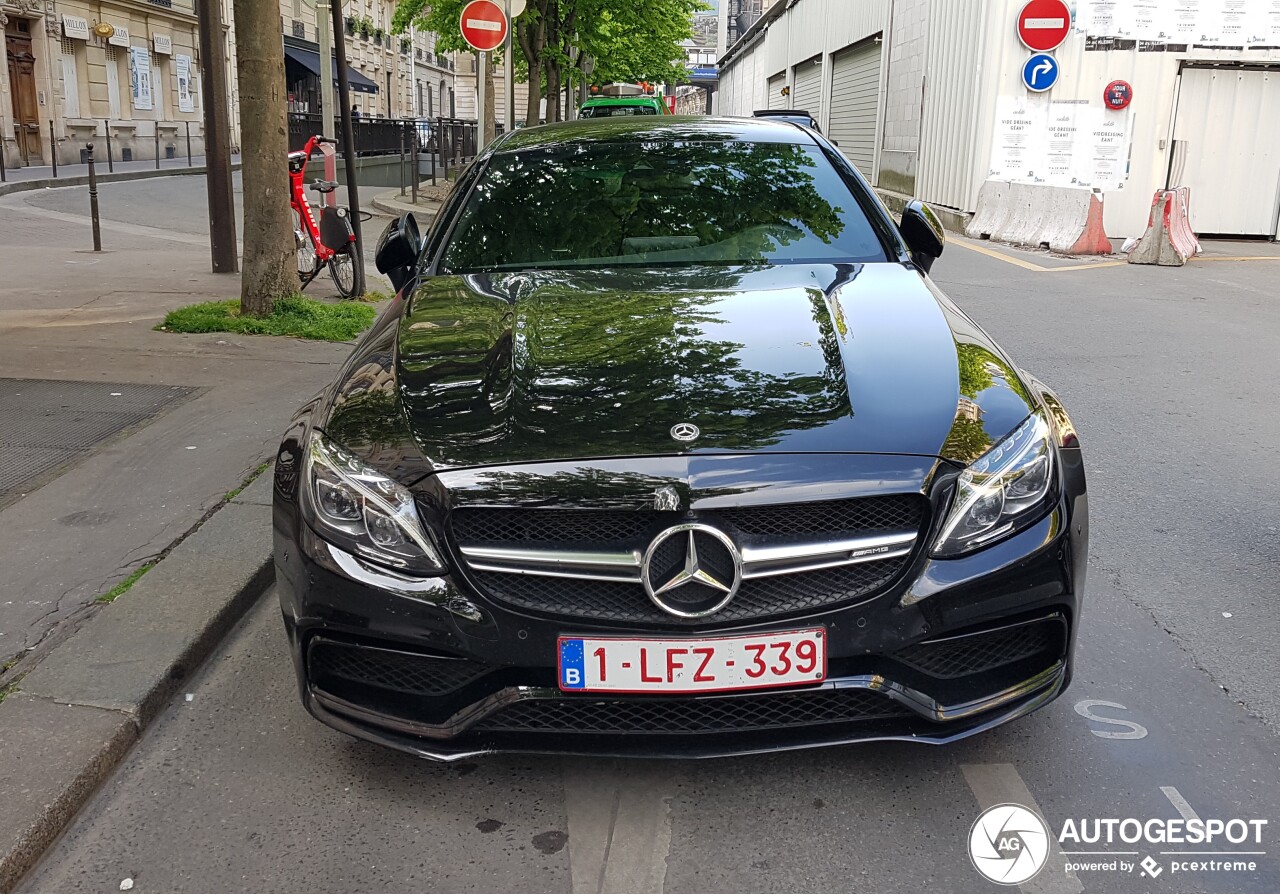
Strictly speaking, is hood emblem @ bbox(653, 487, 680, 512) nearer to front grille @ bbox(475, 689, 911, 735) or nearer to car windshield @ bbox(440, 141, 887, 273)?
front grille @ bbox(475, 689, 911, 735)

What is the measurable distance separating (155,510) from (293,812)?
2244 mm

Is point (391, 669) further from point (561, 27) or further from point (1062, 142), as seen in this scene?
point (561, 27)

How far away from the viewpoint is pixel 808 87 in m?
39.8

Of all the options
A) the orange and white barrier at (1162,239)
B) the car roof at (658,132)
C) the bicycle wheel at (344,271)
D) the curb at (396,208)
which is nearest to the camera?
the car roof at (658,132)

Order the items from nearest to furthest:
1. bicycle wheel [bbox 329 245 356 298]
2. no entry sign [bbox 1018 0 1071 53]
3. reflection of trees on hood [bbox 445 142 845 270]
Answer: reflection of trees on hood [bbox 445 142 845 270], bicycle wheel [bbox 329 245 356 298], no entry sign [bbox 1018 0 1071 53]

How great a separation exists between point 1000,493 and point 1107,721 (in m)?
0.93

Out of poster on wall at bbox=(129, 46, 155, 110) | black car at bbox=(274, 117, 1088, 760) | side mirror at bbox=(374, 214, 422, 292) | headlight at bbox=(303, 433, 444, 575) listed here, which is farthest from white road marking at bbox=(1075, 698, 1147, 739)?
poster on wall at bbox=(129, 46, 155, 110)

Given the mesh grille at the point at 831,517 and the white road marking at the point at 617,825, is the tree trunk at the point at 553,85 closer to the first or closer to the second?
the white road marking at the point at 617,825

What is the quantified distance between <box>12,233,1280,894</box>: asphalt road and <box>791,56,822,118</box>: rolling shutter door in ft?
114

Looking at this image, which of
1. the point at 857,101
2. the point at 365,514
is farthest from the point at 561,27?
the point at 365,514

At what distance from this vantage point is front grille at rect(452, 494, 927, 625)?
2543 mm

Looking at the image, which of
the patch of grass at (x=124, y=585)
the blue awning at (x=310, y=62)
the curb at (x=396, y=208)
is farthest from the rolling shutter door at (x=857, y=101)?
the patch of grass at (x=124, y=585)

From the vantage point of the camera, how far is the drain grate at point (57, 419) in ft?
17.1

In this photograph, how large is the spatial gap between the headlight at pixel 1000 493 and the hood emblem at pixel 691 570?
45 cm
